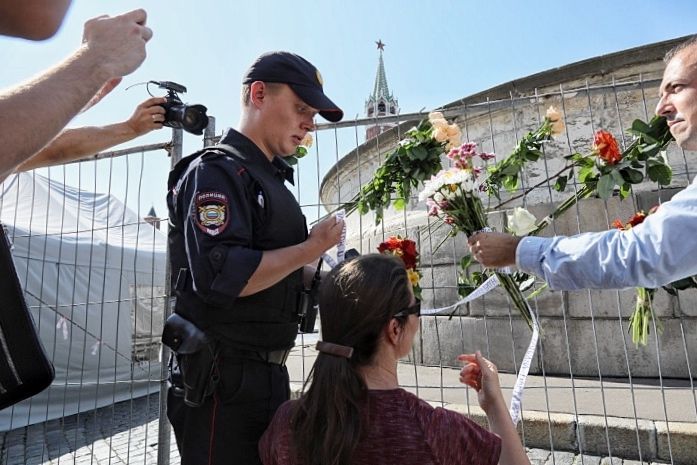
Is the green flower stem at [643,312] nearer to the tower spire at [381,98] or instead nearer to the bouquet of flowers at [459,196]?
the bouquet of flowers at [459,196]

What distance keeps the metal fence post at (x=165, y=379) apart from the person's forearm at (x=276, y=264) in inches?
60.1

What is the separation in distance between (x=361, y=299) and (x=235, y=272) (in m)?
0.41

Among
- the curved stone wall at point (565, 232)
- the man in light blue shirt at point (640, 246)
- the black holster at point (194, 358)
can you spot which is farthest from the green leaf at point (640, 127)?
the black holster at point (194, 358)

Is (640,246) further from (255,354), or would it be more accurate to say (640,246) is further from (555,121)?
(255,354)

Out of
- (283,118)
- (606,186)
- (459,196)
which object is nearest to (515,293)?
(459,196)

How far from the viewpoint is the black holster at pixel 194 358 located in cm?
161

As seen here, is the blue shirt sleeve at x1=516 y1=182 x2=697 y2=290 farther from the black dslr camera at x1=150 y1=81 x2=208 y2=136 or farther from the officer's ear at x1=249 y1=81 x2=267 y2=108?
the black dslr camera at x1=150 y1=81 x2=208 y2=136

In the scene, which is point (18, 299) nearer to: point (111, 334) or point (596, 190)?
point (596, 190)

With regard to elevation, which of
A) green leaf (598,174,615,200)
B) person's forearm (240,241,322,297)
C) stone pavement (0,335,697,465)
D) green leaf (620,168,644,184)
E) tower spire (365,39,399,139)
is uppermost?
tower spire (365,39,399,139)

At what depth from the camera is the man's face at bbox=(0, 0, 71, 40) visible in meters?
0.96

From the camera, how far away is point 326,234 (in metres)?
1.73

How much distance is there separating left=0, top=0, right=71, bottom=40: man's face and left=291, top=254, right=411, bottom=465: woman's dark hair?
1.01m

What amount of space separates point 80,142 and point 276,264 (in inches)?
52.8

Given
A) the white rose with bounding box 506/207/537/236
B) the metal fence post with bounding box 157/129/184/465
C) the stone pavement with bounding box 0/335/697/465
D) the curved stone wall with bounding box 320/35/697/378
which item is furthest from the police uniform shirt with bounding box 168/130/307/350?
the curved stone wall with bounding box 320/35/697/378
